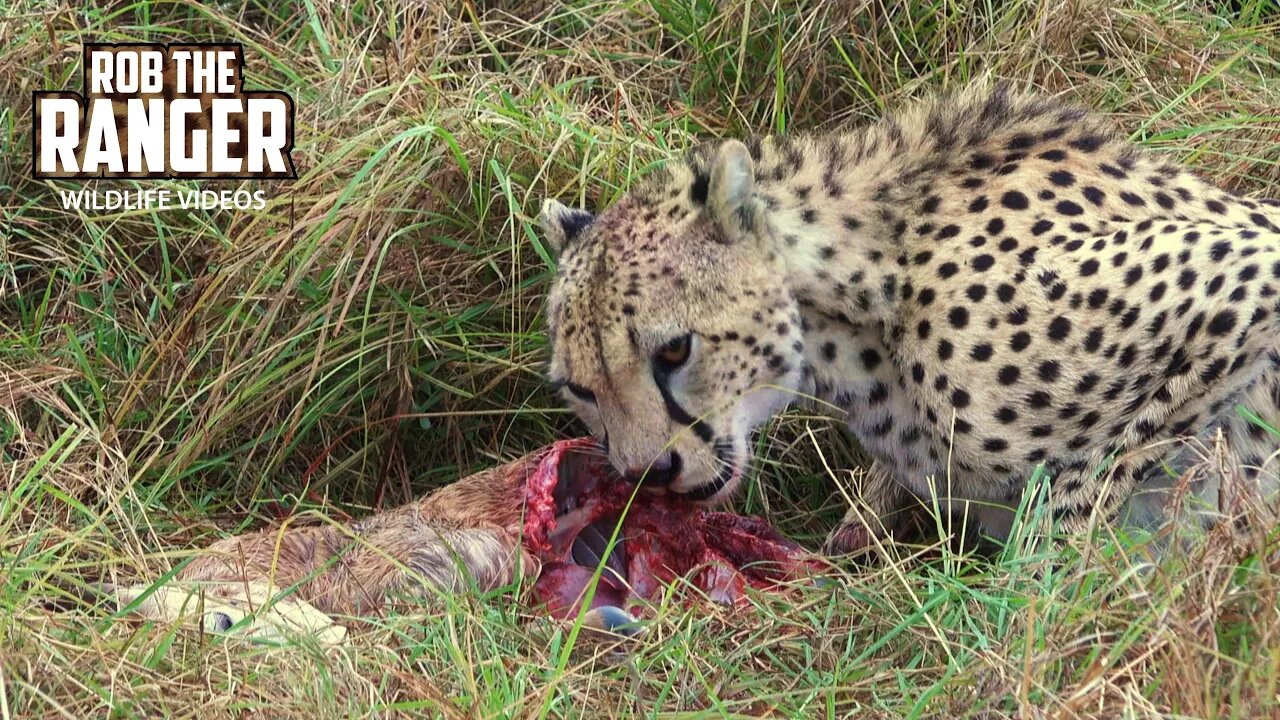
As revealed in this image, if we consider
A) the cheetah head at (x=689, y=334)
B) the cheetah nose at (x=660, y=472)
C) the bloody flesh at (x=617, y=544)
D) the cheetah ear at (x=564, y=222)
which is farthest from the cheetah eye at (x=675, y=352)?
the cheetah ear at (x=564, y=222)

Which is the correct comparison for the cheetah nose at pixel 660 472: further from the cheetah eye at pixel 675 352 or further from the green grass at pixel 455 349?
the green grass at pixel 455 349

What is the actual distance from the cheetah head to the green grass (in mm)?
366

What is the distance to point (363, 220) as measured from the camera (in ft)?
14.3

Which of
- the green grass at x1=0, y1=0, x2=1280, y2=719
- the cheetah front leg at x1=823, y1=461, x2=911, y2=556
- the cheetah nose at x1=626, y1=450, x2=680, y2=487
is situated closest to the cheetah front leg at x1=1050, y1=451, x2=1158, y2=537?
the green grass at x1=0, y1=0, x2=1280, y2=719

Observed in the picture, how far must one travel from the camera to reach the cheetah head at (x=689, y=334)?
3.47 m

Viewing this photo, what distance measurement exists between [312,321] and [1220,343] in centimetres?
227

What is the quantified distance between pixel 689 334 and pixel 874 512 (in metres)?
0.86

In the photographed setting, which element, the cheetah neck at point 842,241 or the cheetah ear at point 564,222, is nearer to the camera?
the cheetah neck at point 842,241

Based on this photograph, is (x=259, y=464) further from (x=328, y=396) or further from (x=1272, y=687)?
(x=1272, y=687)

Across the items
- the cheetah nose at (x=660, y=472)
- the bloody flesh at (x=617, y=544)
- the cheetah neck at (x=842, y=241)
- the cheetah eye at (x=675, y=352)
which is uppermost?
the cheetah neck at (x=842, y=241)

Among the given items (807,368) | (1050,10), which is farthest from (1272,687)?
(1050,10)

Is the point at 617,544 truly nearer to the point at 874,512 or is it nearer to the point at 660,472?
the point at 660,472

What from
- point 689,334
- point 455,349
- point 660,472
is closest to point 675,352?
point 689,334

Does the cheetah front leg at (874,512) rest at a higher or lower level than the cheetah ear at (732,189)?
lower
